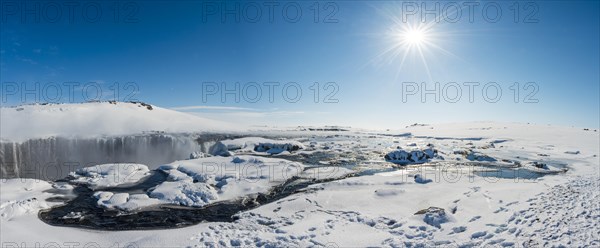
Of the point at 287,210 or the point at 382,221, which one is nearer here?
the point at 382,221

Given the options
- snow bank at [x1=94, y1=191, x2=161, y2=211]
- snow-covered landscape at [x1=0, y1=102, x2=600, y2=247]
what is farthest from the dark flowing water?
snow bank at [x1=94, y1=191, x2=161, y2=211]

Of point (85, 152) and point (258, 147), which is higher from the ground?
point (258, 147)

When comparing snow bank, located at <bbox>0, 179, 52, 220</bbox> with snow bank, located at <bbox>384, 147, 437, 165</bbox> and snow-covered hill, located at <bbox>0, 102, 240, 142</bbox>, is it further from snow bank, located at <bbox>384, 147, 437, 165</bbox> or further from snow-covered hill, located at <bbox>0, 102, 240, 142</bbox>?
snow-covered hill, located at <bbox>0, 102, 240, 142</bbox>

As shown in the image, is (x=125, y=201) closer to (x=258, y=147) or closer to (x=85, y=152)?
(x=258, y=147)

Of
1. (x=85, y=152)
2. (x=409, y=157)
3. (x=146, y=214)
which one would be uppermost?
(x=409, y=157)

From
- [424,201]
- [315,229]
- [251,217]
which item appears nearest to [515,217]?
[424,201]

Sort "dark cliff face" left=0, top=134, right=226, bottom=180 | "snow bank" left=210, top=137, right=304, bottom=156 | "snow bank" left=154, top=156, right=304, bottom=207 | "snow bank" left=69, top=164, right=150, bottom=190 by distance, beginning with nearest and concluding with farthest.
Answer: "snow bank" left=154, top=156, right=304, bottom=207
"snow bank" left=69, top=164, right=150, bottom=190
"dark cliff face" left=0, top=134, right=226, bottom=180
"snow bank" left=210, top=137, right=304, bottom=156

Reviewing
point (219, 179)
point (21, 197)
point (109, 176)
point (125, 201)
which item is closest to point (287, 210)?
point (219, 179)
